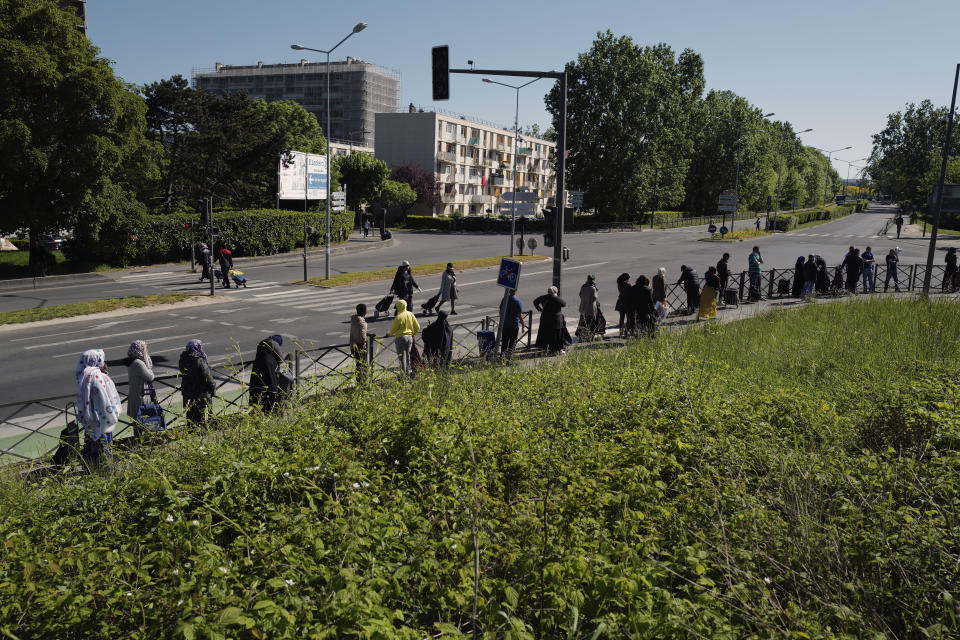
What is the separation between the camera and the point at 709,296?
17.8 meters

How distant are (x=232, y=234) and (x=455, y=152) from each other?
183ft

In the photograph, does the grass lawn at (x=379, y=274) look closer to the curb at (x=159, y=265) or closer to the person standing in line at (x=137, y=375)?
the curb at (x=159, y=265)

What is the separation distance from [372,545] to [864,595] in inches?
106

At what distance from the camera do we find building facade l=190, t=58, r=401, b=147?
11700 centimetres

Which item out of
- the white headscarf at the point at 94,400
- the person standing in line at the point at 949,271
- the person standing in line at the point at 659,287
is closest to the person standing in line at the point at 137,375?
the white headscarf at the point at 94,400

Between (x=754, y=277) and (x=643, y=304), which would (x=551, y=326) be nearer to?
(x=643, y=304)

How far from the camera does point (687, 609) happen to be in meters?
3.24

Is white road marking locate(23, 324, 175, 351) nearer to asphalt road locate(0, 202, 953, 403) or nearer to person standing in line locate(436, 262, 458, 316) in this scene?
asphalt road locate(0, 202, 953, 403)

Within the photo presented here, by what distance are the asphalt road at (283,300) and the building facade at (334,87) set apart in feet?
263

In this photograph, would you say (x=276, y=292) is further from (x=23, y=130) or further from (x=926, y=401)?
(x=926, y=401)

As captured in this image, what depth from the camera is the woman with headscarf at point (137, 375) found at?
8.16m

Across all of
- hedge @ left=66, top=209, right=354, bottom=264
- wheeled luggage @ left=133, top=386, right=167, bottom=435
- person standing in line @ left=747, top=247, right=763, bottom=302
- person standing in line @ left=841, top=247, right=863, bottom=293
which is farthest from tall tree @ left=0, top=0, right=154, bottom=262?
person standing in line @ left=841, top=247, right=863, bottom=293

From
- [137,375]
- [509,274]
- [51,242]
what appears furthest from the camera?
[51,242]

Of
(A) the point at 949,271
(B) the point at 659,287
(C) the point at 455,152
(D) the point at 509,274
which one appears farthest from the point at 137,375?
(C) the point at 455,152
